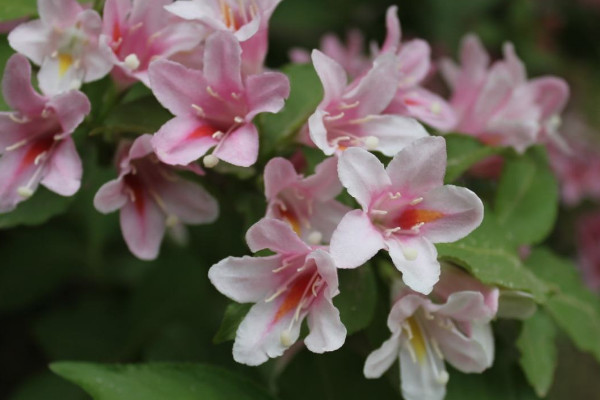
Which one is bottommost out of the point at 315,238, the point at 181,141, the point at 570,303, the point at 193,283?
the point at 193,283

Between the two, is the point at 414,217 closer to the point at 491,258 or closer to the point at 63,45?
the point at 491,258

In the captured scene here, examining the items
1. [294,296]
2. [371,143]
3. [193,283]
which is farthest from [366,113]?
[193,283]

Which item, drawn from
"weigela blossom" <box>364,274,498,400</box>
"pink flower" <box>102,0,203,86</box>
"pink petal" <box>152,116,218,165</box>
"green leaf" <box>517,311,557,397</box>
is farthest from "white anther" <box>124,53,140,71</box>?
"green leaf" <box>517,311,557,397</box>

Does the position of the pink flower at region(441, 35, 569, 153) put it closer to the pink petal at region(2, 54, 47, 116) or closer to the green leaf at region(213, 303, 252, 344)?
the green leaf at region(213, 303, 252, 344)

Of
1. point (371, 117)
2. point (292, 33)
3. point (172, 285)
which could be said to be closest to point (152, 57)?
point (371, 117)

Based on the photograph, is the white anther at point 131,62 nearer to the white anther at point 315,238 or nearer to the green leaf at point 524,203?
the white anther at point 315,238

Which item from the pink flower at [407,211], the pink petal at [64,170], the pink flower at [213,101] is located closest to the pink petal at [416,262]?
the pink flower at [407,211]
